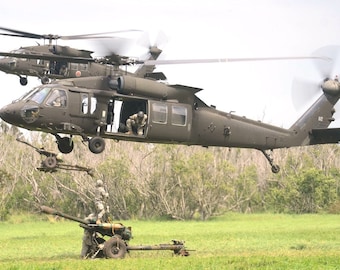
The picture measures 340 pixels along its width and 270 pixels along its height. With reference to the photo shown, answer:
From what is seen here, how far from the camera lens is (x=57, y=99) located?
946 inches

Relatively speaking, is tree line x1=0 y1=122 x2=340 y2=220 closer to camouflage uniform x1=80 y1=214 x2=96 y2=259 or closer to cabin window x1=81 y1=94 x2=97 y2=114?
cabin window x1=81 y1=94 x2=97 y2=114

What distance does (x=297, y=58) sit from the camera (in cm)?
2256

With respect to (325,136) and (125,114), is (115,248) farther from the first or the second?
(325,136)

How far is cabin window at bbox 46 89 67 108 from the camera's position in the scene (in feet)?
78.5

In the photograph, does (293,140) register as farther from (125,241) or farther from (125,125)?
(125,241)

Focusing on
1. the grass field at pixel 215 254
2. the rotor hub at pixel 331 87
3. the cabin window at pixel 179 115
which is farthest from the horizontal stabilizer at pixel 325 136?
the cabin window at pixel 179 115

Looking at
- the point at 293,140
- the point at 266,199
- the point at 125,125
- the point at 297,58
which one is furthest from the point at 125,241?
the point at 266,199

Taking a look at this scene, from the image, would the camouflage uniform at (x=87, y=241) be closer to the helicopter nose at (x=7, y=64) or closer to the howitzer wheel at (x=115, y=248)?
the howitzer wheel at (x=115, y=248)

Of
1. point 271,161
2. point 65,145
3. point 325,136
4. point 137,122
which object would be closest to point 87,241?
point 65,145

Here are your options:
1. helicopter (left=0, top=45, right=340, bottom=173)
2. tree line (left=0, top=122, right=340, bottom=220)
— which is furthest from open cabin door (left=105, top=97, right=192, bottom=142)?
tree line (left=0, top=122, right=340, bottom=220)

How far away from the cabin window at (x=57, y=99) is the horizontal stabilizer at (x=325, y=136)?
31.3 feet

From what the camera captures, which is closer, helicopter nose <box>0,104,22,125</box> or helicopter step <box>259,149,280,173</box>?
helicopter nose <box>0,104,22,125</box>

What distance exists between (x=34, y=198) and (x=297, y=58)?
1613 inches

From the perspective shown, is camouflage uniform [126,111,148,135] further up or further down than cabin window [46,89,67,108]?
further down
